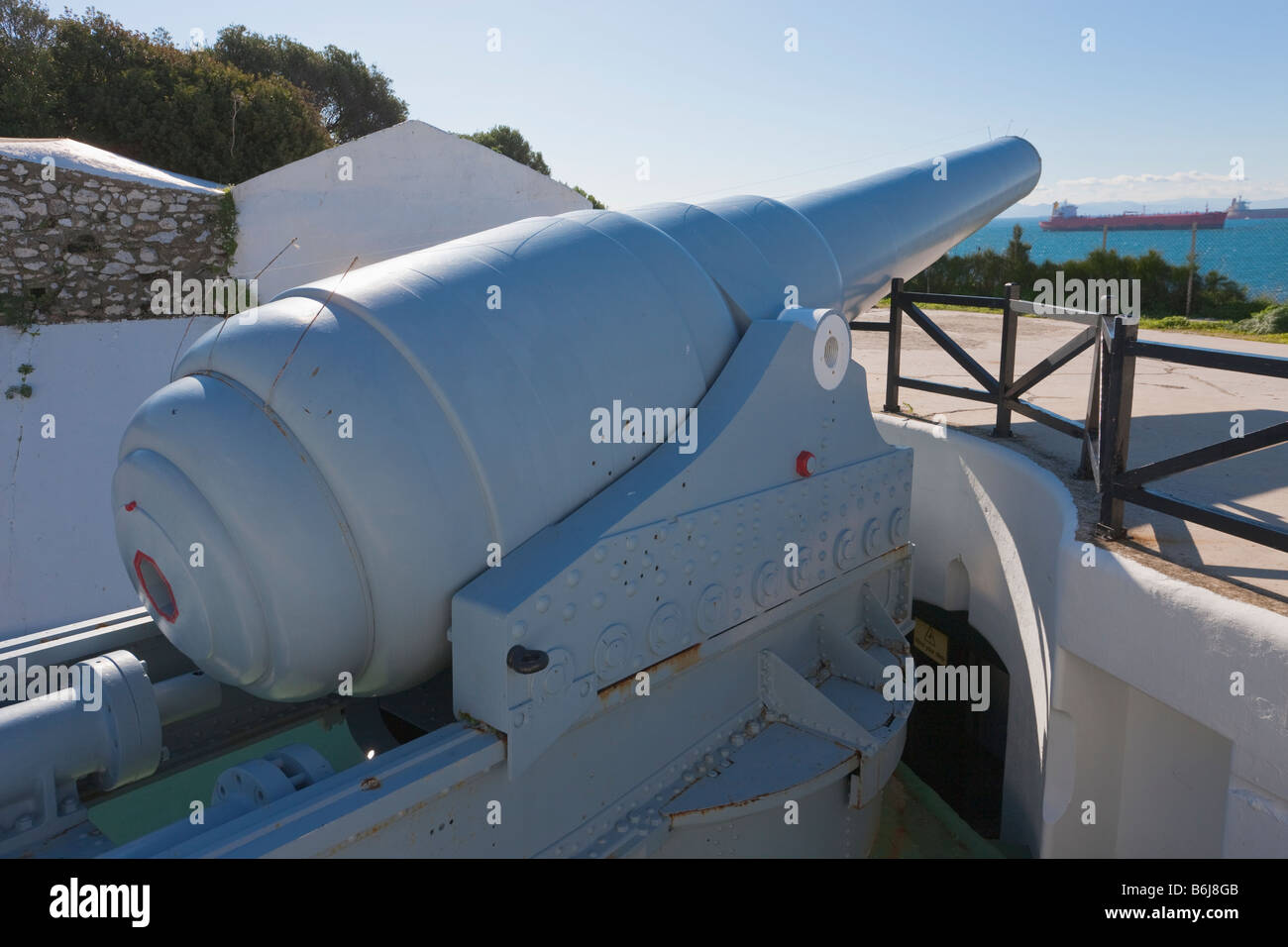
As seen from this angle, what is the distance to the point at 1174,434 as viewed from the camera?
5.66m

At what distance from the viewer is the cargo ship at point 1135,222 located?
2326 inches

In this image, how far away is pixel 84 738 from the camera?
7.97 ft

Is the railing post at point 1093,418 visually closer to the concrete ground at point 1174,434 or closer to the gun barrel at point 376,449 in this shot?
the concrete ground at point 1174,434

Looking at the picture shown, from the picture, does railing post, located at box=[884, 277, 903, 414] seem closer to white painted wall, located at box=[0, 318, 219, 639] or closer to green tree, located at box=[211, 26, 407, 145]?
white painted wall, located at box=[0, 318, 219, 639]

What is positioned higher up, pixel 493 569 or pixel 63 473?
pixel 493 569

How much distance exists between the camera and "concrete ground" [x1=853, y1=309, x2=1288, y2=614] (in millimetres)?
3411

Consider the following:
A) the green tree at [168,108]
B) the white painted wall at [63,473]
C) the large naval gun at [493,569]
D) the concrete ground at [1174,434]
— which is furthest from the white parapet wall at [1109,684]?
the green tree at [168,108]

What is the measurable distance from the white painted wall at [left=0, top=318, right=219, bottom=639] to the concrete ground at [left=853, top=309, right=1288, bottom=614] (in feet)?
18.5

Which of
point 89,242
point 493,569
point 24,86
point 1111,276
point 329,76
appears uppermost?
point 329,76

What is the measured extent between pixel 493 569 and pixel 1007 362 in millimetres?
3920

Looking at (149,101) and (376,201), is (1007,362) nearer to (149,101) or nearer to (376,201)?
(376,201)

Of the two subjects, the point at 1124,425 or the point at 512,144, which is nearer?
the point at 1124,425

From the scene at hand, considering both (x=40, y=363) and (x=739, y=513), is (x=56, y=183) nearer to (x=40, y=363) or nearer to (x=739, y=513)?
(x=40, y=363)

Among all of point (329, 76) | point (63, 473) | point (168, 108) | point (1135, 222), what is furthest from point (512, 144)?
point (1135, 222)
